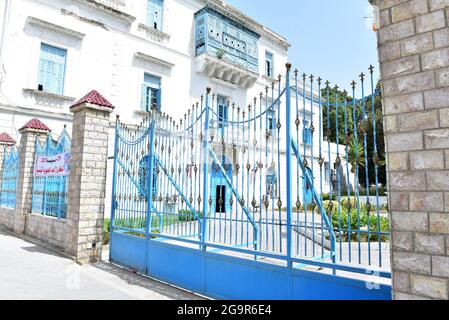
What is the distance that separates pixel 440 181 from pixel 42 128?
360 inches

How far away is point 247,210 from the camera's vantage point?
3.93m

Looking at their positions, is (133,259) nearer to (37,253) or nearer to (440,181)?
(37,253)

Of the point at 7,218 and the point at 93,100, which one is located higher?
the point at 93,100

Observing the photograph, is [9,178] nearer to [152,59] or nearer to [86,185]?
[86,185]

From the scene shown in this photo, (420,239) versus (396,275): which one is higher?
(420,239)

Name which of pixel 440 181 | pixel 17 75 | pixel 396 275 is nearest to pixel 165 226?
pixel 396 275

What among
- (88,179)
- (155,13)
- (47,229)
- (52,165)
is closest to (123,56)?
(155,13)

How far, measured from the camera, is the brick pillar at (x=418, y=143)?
197 centimetres

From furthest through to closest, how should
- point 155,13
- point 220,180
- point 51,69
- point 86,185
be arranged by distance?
point 155,13 → point 51,69 → point 86,185 → point 220,180

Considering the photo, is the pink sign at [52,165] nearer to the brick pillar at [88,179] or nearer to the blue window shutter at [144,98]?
the brick pillar at [88,179]

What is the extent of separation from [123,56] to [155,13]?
285cm

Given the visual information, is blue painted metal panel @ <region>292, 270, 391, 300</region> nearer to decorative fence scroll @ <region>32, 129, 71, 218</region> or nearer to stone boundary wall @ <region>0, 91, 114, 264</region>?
stone boundary wall @ <region>0, 91, 114, 264</region>

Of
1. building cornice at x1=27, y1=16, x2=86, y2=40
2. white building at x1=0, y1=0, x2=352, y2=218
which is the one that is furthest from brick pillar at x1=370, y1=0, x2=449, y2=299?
building cornice at x1=27, y1=16, x2=86, y2=40
